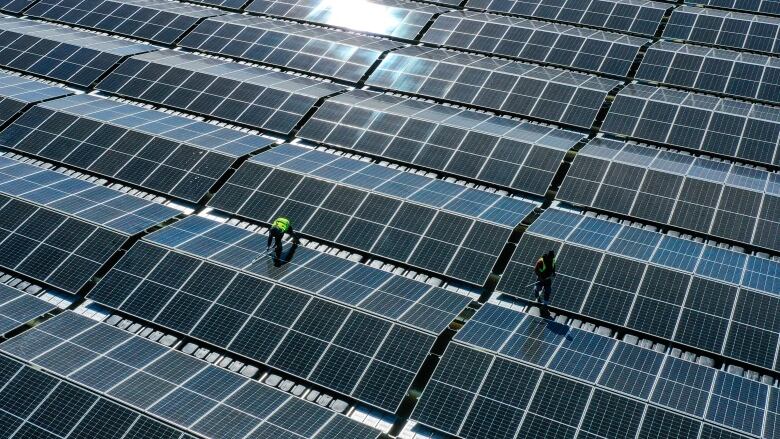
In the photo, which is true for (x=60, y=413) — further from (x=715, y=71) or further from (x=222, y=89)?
(x=715, y=71)

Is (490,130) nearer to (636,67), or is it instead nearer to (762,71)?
(636,67)

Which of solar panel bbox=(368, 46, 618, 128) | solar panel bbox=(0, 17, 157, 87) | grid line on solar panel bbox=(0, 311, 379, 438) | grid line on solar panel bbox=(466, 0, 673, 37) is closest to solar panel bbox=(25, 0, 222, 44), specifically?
solar panel bbox=(0, 17, 157, 87)

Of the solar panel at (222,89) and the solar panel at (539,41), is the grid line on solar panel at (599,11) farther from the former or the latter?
the solar panel at (222,89)

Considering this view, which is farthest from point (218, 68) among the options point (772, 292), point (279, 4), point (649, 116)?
point (772, 292)

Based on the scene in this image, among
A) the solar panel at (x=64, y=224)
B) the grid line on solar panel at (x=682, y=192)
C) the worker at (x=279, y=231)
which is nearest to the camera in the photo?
the worker at (x=279, y=231)

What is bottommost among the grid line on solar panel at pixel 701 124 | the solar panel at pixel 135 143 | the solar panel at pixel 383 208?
the grid line on solar panel at pixel 701 124

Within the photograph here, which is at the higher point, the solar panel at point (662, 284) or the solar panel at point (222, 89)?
the solar panel at point (222, 89)

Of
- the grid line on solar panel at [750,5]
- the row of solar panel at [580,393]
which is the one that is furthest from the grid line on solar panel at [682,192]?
the grid line on solar panel at [750,5]

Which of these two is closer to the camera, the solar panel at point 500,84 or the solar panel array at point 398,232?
the solar panel array at point 398,232
